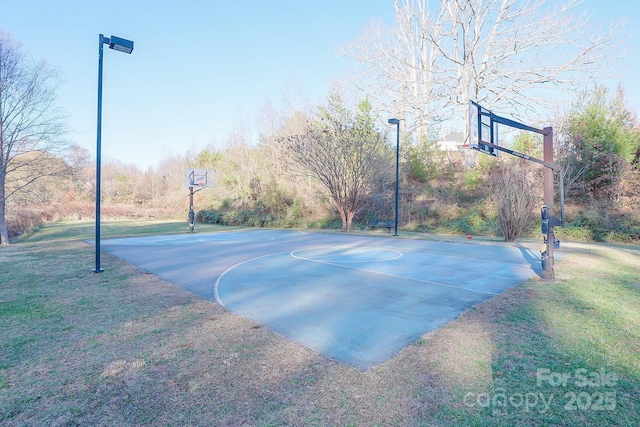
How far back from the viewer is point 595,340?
11.3 feet

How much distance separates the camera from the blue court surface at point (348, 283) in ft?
12.6

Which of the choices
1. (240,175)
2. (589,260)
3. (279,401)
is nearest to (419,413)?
(279,401)

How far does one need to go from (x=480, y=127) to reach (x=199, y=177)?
19329 mm

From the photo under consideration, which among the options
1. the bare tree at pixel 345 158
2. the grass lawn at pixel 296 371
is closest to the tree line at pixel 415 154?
the bare tree at pixel 345 158

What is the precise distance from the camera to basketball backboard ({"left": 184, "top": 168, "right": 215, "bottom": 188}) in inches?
826

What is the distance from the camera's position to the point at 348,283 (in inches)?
242

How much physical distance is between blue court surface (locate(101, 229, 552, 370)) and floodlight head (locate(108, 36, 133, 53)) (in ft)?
15.3

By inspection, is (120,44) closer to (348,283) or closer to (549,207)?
(348,283)

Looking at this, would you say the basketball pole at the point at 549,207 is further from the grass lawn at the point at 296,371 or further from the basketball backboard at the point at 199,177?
the basketball backboard at the point at 199,177

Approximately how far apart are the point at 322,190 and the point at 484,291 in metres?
14.7

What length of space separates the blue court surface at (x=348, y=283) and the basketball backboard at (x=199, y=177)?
33.7ft

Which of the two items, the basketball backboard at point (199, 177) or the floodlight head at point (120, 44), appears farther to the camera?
the basketball backboard at point (199, 177)

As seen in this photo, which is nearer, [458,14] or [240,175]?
[458,14]

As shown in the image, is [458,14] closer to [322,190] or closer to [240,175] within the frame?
[322,190]
